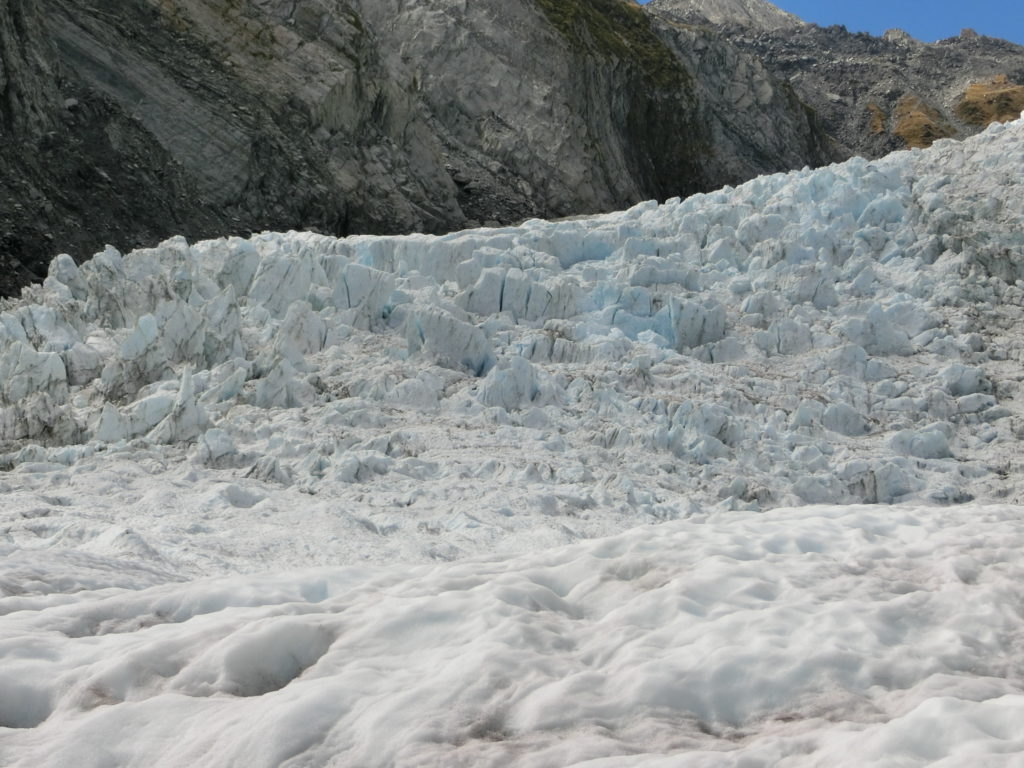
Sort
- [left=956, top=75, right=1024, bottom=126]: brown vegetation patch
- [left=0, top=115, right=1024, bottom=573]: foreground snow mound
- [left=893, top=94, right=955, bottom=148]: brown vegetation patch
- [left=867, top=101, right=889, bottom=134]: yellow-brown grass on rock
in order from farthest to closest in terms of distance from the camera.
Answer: [left=956, top=75, right=1024, bottom=126]: brown vegetation patch, [left=867, top=101, right=889, bottom=134]: yellow-brown grass on rock, [left=893, top=94, right=955, bottom=148]: brown vegetation patch, [left=0, top=115, right=1024, bottom=573]: foreground snow mound

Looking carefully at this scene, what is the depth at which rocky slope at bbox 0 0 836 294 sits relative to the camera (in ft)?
85.7

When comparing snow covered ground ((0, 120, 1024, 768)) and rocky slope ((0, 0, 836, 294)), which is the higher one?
rocky slope ((0, 0, 836, 294))

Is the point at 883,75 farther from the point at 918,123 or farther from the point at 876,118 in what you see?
the point at 918,123

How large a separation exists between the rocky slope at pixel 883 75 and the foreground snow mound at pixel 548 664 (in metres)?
82.0

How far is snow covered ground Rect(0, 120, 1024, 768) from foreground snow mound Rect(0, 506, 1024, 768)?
18 mm

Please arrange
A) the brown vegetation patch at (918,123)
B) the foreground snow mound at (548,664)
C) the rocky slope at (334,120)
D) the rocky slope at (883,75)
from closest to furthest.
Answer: the foreground snow mound at (548,664)
the rocky slope at (334,120)
the brown vegetation patch at (918,123)
the rocky slope at (883,75)

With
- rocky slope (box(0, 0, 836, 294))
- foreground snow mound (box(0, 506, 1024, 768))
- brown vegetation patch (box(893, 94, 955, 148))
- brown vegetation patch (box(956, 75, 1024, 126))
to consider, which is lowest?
foreground snow mound (box(0, 506, 1024, 768))

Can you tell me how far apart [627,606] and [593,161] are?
43793 mm

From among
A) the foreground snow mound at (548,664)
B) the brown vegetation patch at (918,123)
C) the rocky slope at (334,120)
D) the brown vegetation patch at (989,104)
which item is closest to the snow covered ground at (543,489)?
the foreground snow mound at (548,664)

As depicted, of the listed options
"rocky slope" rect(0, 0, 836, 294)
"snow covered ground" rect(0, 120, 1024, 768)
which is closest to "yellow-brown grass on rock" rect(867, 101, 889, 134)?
"rocky slope" rect(0, 0, 836, 294)

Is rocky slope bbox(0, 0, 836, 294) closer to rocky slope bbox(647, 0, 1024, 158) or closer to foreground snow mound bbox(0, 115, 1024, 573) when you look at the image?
foreground snow mound bbox(0, 115, 1024, 573)

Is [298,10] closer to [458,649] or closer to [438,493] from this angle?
[438,493]

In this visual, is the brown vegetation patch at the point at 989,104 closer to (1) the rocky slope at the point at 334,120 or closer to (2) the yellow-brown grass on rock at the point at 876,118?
(2) the yellow-brown grass on rock at the point at 876,118

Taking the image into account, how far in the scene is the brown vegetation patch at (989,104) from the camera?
8888cm
